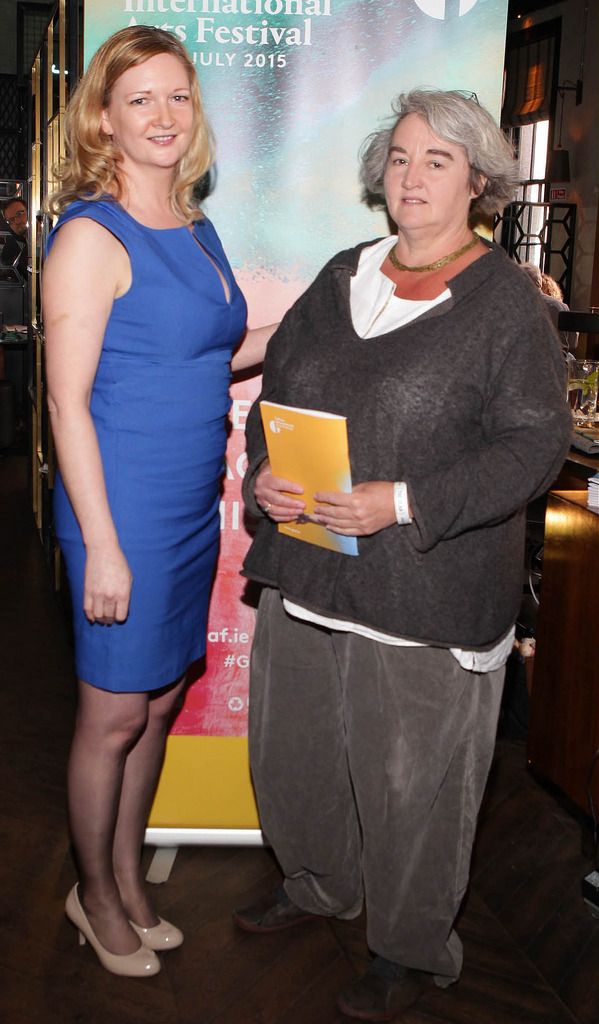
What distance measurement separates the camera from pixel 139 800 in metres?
2.36

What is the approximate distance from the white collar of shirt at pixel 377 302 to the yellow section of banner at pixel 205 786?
49.0 inches

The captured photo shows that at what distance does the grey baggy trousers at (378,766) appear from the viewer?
2.05 meters

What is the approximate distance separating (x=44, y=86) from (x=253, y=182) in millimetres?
4021

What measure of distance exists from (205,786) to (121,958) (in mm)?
569

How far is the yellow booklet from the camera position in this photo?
1798 millimetres

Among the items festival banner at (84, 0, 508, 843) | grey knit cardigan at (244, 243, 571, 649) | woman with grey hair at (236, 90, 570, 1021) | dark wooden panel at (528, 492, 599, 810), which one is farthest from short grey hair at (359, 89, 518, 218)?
dark wooden panel at (528, 492, 599, 810)

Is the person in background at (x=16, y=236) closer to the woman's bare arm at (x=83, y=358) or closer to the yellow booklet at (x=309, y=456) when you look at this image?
the woman's bare arm at (x=83, y=358)

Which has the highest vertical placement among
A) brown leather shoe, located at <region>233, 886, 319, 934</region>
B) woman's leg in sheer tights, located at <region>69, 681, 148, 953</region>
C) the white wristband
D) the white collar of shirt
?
the white collar of shirt

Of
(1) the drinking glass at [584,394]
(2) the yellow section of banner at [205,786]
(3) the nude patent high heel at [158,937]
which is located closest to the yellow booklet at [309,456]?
(2) the yellow section of banner at [205,786]

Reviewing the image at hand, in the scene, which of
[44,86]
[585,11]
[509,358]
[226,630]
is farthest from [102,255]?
[585,11]

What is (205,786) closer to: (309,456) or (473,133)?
(309,456)

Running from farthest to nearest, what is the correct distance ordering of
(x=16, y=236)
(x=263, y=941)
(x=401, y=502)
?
(x=16, y=236) < (x=263, y=941) < (x=401, y=502)

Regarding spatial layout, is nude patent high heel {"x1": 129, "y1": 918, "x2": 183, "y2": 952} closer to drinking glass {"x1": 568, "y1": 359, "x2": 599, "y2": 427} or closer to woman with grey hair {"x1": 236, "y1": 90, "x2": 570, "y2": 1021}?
woman with grey hair {"x1": 236, "y1": 90, "x2": 570, "y2": 1021}

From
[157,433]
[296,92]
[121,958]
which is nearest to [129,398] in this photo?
[157,433]
